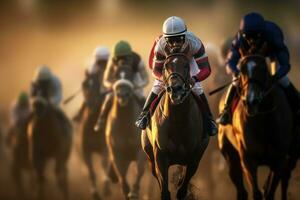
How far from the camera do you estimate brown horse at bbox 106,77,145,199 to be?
62.7 feet

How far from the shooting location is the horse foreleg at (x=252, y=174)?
50.6 feet

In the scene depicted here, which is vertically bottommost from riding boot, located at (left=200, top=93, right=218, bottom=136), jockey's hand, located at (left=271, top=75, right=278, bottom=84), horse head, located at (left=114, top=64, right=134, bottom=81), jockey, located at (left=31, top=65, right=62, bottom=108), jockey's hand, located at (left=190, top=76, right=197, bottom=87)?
riding boot, located at (left=200, top=93, right=218, bottom=136)

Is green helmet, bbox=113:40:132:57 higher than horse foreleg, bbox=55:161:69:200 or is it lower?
higher

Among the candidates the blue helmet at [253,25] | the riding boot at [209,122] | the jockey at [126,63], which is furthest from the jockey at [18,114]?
the blue helmet at [253,25]

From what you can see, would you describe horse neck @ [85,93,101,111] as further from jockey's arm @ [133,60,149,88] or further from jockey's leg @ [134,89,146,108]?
jockey's leg @ [134,89,146,108]

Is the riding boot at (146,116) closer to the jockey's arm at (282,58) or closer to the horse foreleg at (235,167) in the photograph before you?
the jockey's arm at (282,58)

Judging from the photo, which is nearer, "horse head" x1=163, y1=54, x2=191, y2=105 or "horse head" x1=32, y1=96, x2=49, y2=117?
"horse head" x1=163, y1=54, x2=191, y2=105

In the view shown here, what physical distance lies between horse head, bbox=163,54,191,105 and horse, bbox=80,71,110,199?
7257mm

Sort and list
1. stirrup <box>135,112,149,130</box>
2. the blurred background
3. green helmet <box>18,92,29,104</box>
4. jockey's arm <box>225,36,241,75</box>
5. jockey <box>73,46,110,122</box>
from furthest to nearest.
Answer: the blurred background → green helmet <box>18,92,29,104</box> → jockey <box>73,46,110,122</box> → jockey's arm <box>225,36,241,75</box> → stirrup <box>135,112,149,130</box>

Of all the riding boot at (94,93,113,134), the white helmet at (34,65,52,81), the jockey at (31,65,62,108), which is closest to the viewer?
the riding boot at (94,93,113,134)

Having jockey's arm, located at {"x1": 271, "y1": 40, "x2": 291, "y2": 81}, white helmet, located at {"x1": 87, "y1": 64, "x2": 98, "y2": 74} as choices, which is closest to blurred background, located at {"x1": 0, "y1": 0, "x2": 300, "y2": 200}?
white helmet, located at {"x1": 87, "y1": 64, "x2": 98, "y2": 74}

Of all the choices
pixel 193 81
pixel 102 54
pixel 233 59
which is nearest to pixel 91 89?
pixel 102 54

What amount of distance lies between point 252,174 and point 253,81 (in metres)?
1.32

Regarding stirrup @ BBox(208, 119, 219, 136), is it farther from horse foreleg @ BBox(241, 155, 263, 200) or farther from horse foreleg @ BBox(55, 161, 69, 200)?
horse foreleg @ BBox(55, 161, 69, 200)
